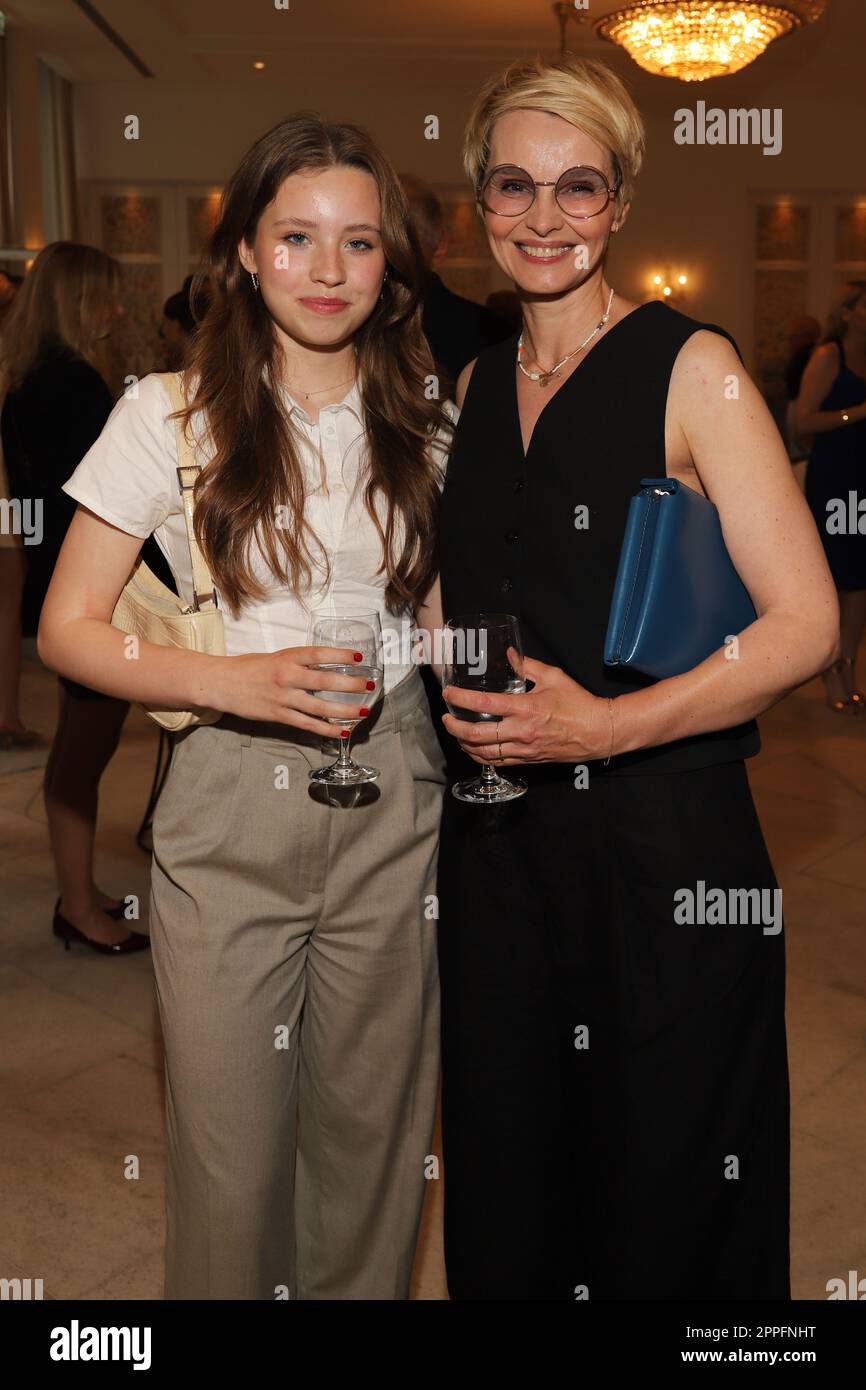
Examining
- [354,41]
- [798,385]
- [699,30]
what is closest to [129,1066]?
[798,385]

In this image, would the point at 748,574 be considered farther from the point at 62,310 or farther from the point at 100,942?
the point at 62,310

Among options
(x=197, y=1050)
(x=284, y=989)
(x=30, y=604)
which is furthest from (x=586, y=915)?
(x=30, y=604)

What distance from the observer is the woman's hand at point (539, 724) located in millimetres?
1553

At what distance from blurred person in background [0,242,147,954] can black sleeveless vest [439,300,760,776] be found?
1956 mm

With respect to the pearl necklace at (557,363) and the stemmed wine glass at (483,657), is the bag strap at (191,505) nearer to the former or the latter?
the stemmed wine glass at (483,657)

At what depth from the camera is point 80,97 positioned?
12203mm

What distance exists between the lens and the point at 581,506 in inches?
67.6

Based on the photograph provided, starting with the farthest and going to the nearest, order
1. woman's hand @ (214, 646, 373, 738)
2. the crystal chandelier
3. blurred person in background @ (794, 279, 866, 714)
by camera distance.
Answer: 1. the crystal chandelier
2. blurred person in background @ (794, 279, 866, 714)
3. woman's hand @ (214, 646, 373, 738)

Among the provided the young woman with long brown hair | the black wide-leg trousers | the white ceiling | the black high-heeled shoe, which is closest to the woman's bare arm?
the black wide-leg trousers

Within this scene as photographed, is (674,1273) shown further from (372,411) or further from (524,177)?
(524,177)

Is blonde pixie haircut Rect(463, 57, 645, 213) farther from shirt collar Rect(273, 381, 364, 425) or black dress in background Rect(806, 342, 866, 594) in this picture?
black dress in background Rect(806, 342, 866, 594)

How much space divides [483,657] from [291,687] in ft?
0.76

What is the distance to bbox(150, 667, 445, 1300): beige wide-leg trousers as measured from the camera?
1705mm

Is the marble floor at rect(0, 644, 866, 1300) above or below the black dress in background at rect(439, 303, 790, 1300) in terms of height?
below
